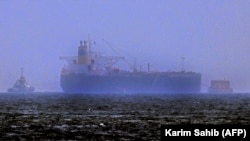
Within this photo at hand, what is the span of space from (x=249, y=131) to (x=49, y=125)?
40.8 m

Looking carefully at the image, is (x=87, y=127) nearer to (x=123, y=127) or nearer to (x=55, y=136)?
(x=123, y=127)

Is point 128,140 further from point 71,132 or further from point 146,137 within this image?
point 71,132

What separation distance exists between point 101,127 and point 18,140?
16039 mm

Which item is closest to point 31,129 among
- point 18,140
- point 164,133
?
point 18,140

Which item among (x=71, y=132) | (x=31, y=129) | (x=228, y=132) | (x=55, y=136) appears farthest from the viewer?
(x=31, y=129)

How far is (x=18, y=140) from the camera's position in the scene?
5222 centimetres

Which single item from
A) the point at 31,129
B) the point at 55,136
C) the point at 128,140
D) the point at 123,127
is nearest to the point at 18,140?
the point at 55,136

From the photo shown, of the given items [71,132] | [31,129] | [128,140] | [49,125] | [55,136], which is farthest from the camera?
[49,125]

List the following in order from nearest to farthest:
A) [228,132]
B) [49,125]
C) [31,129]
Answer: [228,132] → [31,129] → [49,125]

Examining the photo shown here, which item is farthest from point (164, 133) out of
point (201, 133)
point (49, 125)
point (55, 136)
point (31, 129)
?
point (49, 125)

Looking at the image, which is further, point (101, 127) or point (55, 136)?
point (101, 127)

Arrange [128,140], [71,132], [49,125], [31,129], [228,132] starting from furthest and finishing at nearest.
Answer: [49,125] < [31,129] < [71,132] < [128,140] < [228,132]

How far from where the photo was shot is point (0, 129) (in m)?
64.3

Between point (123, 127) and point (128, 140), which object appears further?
point (123, 127)
